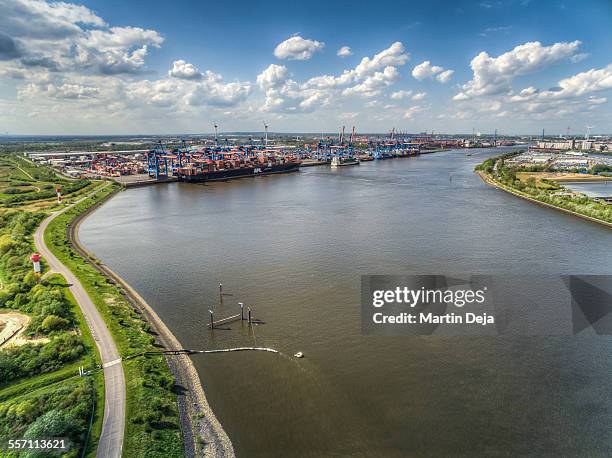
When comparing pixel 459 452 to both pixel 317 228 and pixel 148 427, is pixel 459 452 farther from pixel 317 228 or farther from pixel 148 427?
pixel 317 228

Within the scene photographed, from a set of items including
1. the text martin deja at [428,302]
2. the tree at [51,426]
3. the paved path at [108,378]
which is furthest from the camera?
the text martin deja at [428,302]

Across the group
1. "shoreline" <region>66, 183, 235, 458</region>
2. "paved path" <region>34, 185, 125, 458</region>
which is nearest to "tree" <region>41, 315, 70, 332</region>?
"paved path" <region>34, 185, 125, 458</region>

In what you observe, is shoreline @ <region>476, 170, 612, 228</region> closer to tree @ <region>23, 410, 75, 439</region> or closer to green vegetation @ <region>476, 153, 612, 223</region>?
green vegetation @ <region>476, 153, 612, 223</region>

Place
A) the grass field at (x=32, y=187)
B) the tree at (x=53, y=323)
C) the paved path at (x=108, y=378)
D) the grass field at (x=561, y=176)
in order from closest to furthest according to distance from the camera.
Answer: the paved path at (x=108, y=378) < the tree at (x=53, y=323) < the grass field at (x=32, y=187) < the grass field at (x=561, y=176)

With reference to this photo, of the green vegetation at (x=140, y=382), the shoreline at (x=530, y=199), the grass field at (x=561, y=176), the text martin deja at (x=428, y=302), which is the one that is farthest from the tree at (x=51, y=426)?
the grass field at (x=561, y=176)

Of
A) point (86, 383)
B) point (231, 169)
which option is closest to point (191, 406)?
point (86, 383)

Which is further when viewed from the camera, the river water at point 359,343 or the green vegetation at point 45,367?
the river water at point 359,343

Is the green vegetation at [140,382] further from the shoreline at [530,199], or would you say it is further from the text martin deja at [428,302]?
the shoreline at [530,199]
